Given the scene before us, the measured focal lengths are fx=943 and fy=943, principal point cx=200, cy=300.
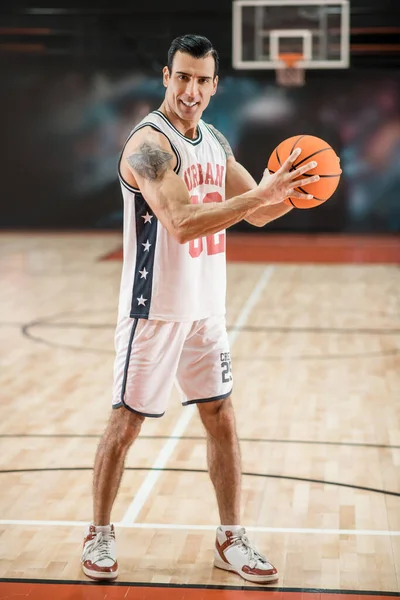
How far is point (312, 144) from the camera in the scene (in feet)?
10.4

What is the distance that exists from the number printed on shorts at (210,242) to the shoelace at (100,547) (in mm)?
1046

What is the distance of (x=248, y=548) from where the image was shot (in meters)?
3.37

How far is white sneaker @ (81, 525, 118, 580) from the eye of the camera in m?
3.25

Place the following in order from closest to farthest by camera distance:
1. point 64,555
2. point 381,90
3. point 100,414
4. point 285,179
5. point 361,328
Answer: point 285,179 < point 64,555 < point 100,414 < point 361,328 < point 381,90

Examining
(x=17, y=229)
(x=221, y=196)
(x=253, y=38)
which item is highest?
(x=253, y=38)

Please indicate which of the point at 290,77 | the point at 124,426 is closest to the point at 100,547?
the point at 124,426

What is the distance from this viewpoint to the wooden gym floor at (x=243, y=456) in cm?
334

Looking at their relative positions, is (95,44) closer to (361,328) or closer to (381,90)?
(381,90)

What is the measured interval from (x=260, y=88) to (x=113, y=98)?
2593 mm

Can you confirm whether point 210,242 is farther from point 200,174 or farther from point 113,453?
point 113,453

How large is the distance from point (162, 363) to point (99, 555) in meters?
0.71

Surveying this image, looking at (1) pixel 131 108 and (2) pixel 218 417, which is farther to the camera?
(1) pixel 131 108

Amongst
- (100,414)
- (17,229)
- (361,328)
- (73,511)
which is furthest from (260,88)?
(73,511)

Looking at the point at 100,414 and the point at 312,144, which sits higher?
the point at 312,144
